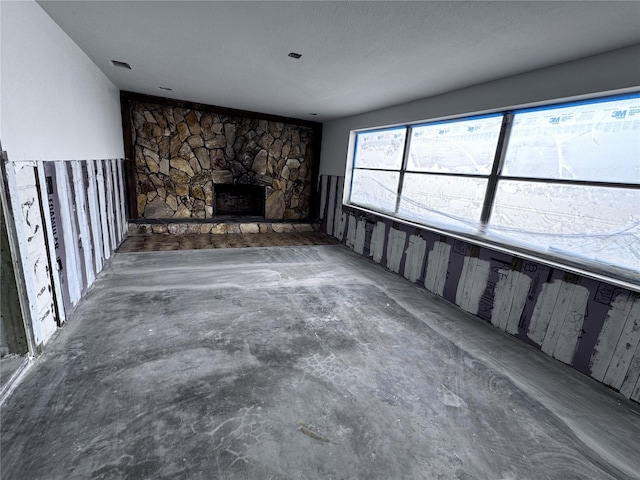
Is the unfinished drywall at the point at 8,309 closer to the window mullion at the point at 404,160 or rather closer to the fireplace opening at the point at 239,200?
the window mullion at the point at 404,160

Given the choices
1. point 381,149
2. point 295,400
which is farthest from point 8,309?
point 381,149

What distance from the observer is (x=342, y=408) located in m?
1.74

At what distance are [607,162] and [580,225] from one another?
497mm

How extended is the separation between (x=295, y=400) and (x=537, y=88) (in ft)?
10.4

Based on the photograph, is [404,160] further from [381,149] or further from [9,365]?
[9,365]

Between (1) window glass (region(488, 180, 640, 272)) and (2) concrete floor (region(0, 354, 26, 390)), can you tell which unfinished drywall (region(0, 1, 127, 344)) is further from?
(1) window glass (region(488, 180, 640, 272))

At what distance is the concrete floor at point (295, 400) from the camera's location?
1.41 metres

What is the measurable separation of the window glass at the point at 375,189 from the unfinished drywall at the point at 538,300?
22.8 inches

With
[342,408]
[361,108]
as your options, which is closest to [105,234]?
[342,408]

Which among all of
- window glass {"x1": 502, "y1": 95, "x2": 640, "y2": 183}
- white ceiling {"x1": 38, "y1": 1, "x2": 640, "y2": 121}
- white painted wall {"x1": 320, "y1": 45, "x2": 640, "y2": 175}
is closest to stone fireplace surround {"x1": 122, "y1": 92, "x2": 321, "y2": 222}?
white ceiling {"x1": 38, "y1": 1, "x2": 640, "y2": 121}

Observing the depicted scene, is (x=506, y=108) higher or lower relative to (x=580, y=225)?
higher

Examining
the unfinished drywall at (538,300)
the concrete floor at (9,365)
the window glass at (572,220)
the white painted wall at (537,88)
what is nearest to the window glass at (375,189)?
the unfinished drywall at (538,300)

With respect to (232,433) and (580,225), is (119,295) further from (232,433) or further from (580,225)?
(580,225)

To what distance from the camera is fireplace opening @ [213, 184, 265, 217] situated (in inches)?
241
